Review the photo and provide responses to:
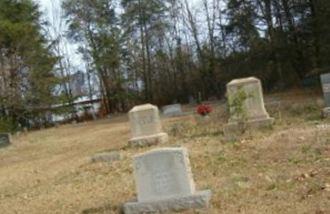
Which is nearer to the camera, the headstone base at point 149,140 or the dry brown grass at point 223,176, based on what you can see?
the dry brown grass at point 223,176

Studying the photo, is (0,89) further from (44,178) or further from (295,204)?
(295,204)

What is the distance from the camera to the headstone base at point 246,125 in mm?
15906

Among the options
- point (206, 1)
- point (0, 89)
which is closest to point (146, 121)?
point (0, 89)

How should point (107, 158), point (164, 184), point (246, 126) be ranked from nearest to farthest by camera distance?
point (164, 184) < point (107, 158) < point (246, 126)

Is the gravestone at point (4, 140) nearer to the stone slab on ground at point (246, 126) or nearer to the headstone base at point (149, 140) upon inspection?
the headstone base at point (149, 140)

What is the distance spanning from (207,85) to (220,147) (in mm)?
36097

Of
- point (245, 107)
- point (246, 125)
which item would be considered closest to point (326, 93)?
point (245, 107)

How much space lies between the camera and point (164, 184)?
8.22 meters

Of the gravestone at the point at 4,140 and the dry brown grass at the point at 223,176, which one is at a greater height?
the gravestone at the point at 4,140

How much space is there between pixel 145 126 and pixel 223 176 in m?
8.19

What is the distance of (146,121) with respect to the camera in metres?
18.1

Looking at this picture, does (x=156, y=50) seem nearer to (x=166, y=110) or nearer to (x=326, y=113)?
(x=166, y=110)

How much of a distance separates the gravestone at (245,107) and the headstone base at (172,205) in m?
7.99

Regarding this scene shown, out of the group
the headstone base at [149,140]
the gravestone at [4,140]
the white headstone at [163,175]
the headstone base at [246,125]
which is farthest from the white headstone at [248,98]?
the gravestone at [4,140]
